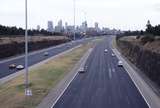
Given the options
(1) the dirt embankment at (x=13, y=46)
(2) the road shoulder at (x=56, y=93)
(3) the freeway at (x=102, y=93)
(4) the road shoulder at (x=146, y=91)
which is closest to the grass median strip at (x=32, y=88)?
(2) the road shoulder at (x=56, y=93)

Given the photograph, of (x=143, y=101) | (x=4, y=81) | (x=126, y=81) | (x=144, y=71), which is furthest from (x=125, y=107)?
(x=144, y=71)

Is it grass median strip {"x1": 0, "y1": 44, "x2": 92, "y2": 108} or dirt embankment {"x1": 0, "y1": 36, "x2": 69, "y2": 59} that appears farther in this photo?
dirt embankment {"x1": 0, "y1": 36, "x2": 69, "y2": 59}

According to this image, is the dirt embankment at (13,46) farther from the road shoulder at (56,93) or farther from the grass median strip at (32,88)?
the road shoulder at (56,93)

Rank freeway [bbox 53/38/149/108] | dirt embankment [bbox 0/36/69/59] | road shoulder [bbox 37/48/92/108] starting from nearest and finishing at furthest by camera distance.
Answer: freeway [bbox 53/38/149/108] < road shoulder [bbox 37/48/92/108] < dirt embankment [bbox 0/36/69/59]

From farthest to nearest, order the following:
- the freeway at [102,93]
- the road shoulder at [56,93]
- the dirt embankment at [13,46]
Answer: the dirt embankment at [13,46], the road shoulder at [56,93], the freeway at [102,93]

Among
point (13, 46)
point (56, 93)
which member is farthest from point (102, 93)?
point (13, 46)

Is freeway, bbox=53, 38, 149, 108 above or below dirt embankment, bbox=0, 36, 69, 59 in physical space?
below

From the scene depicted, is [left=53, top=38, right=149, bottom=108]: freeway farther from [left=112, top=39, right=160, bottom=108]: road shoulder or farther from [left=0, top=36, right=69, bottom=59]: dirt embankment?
[left=0, top=36, right=69, bottom=59]: dirt embankment

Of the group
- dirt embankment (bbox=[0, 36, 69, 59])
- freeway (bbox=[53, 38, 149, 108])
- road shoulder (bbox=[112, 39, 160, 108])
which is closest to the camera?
freeway (bbox=[53, 38, 149, 108])

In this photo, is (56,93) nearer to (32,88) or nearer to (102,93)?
(102,93)

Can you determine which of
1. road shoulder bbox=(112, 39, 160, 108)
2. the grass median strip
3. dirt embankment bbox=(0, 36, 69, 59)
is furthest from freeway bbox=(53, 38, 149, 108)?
dirt embankment bbox=(0, 36, 69, 59)

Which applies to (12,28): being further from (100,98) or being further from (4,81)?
(100,98)

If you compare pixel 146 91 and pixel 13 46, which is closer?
pixel 146 91
